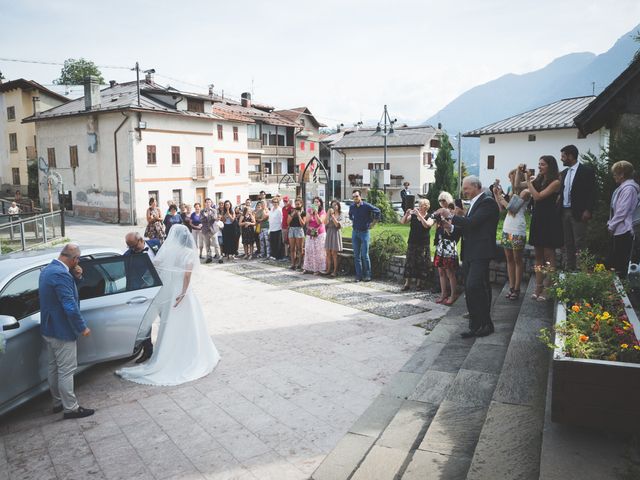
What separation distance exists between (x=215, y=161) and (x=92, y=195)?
9.75 meters

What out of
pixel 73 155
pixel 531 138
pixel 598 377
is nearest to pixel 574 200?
pixel 598 377

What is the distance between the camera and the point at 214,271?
14102mm

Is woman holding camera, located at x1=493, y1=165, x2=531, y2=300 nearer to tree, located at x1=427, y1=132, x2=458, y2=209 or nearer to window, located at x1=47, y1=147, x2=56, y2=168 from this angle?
tree, located at x1=427, y1=132, x2=458, y2=209

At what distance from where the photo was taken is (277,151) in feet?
176

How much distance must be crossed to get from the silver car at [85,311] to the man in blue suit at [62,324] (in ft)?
0.77

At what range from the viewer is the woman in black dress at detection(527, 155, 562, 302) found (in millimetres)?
6723


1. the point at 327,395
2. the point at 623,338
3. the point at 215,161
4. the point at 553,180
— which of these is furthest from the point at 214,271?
the point at 215,161

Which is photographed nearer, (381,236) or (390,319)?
(390,319)

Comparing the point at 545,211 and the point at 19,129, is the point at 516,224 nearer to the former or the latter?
the point at 545,211

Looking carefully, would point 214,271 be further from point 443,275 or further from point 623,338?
point 623,338

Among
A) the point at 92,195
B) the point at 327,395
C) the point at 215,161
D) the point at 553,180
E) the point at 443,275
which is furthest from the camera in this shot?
the point at 215,161

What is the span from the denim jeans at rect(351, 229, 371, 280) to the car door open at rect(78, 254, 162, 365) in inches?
236

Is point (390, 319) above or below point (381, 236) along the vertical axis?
below

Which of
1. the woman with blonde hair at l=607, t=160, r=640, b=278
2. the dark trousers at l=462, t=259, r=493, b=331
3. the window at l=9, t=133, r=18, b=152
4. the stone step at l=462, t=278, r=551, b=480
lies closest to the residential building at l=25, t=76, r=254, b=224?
the window at l=9, t=133, r=18, b=152
